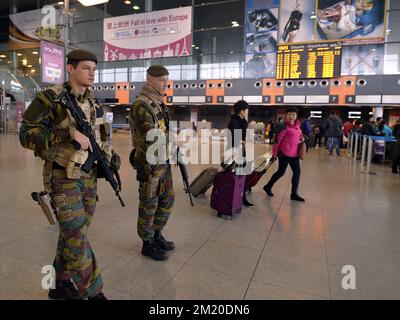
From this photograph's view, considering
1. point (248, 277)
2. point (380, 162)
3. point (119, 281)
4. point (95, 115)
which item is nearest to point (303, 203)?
point (248, 277)

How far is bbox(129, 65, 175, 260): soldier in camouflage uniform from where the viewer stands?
7.65 ft

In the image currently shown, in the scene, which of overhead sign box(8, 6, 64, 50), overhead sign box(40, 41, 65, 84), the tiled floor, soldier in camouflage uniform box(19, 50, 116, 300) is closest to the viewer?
soldier in camouflage uniform box(19, 50, 116, 300)

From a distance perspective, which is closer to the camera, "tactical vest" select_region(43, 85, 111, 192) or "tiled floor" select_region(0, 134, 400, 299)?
"tactical vest" select_region(43, 85, 111, 192)

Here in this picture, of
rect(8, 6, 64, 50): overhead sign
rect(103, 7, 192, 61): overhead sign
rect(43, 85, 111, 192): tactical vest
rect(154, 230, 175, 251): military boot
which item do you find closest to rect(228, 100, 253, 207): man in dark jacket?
rect(154, 230, 175, 251): military boot

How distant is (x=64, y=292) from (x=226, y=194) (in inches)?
85.5

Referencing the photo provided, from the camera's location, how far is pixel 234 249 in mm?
2785

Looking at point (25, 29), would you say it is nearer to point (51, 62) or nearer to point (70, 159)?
point (51, 62)

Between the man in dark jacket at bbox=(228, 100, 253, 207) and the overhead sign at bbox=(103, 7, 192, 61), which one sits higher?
the overhead sign at bbox=(103, 7, 192, 61)

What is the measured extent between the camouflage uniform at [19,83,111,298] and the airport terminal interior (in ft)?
0.15

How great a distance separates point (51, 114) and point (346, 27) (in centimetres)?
1342

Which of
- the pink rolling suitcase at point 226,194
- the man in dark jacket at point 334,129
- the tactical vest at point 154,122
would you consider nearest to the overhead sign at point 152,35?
the man in dark jacket at point 334,129

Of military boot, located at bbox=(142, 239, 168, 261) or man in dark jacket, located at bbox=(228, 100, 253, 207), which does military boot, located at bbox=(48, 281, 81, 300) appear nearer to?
military boot, located at bbox=(142, 239, 168, 261)

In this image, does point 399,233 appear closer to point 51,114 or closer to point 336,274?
point 336,274

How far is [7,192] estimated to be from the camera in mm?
4520
